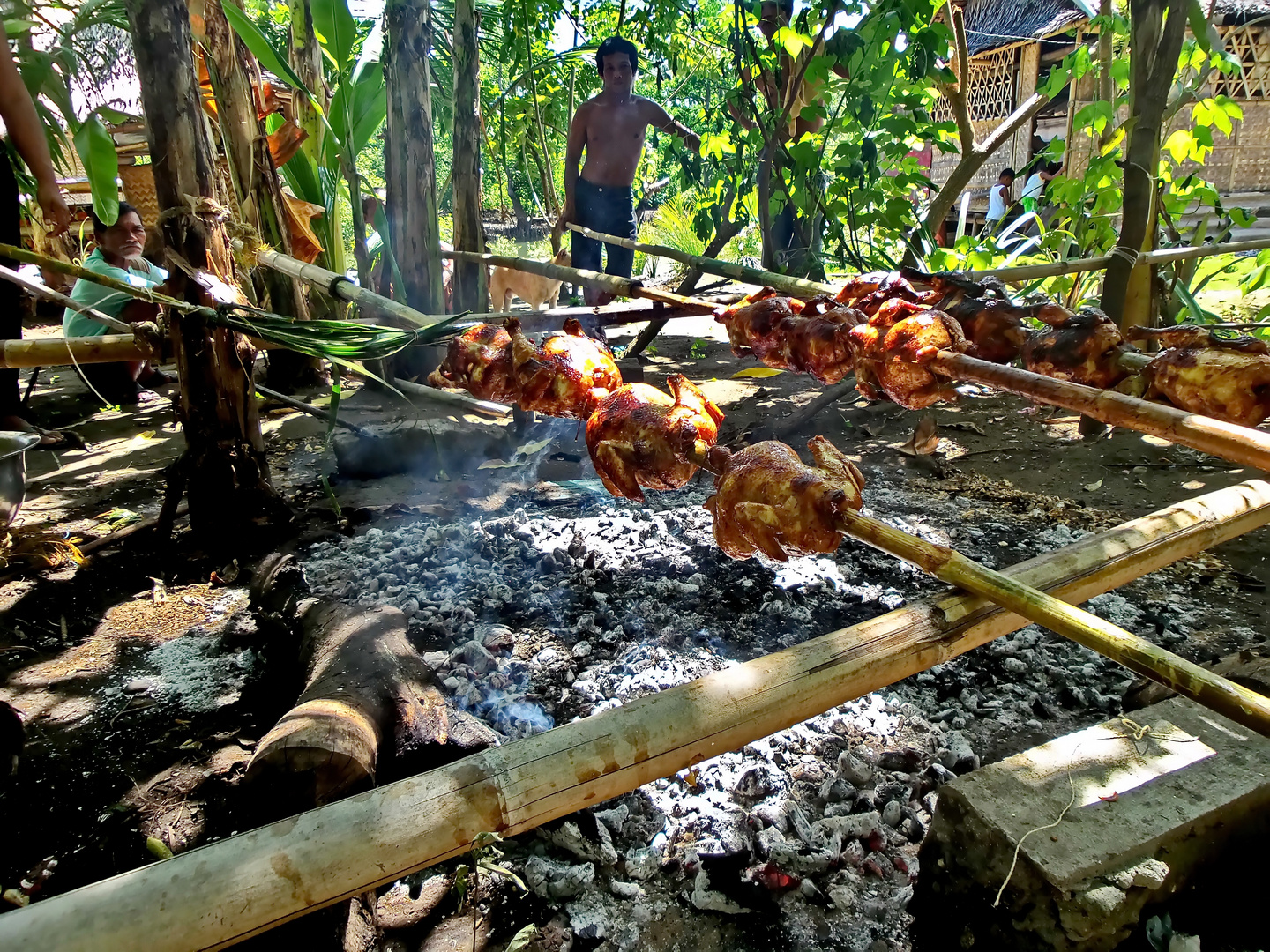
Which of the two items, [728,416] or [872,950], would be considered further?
[728,416]

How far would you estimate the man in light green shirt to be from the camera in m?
6.04

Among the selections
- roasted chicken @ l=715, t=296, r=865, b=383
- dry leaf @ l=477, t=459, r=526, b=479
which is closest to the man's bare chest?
dry leaf @ l=477, t=459, r=526, b=479

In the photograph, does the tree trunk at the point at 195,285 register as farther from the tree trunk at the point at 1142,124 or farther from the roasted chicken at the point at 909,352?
the tree trunk at the point at 1142,124

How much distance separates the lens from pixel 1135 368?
7.69ft

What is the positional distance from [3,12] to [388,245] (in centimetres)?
290

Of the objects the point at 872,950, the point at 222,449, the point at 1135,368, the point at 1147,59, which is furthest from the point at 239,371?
the point at 1147,59

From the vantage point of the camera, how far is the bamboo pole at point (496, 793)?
919 millimetres

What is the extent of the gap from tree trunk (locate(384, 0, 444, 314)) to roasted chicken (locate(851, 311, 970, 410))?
5004 millimetres

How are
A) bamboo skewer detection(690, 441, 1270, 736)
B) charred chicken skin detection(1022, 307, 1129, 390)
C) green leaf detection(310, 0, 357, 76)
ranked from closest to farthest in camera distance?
bamboo skewer detection(690, 441, 1270, 736)
charred chicken skin detection(1022, 307, 1129, 390)
green leaf detection(310, 0, 357, 76)

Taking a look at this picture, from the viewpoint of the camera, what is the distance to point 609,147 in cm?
824

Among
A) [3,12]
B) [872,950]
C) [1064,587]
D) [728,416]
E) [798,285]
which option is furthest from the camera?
[728,416]

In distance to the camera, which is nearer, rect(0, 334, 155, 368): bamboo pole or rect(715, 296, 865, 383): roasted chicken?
rect(715, 296, 865, 383): roasted chicken

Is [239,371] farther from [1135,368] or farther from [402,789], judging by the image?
[1135,368]

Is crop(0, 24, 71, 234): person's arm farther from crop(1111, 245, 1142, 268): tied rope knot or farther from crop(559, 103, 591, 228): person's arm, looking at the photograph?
crop(1111, 245, 1142, 268): tied rope knot
